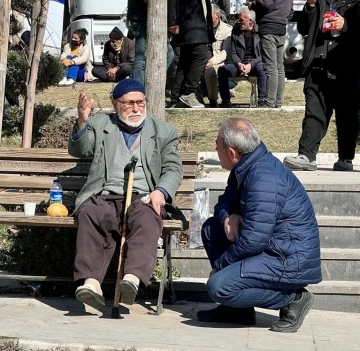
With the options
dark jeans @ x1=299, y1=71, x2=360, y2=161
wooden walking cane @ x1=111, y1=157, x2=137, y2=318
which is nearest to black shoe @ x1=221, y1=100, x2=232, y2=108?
dark jeans @ x1=299, y1=71, x2=360, y2=161

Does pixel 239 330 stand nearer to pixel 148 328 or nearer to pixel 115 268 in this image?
pixel 148 328

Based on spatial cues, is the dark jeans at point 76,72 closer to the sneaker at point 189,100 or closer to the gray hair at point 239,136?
the sneaker at point 189,100

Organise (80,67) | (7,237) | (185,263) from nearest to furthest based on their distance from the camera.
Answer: (185,263) → (7,237) → (80,67)

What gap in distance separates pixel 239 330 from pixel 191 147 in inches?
166

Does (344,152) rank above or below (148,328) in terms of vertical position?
above

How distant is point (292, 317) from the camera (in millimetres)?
5879

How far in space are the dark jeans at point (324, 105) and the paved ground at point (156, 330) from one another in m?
2.63

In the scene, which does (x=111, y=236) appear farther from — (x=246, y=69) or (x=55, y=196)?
(x=246, y=69)

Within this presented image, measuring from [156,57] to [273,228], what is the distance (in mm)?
3037

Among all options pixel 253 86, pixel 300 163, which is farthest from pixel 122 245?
pixel 253 86

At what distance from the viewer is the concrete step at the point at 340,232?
7.36 m

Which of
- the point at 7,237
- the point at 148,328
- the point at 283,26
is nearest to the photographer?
the point at 148,328

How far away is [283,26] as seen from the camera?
13.5 metres

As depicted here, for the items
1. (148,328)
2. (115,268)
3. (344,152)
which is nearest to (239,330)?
(148,328)
